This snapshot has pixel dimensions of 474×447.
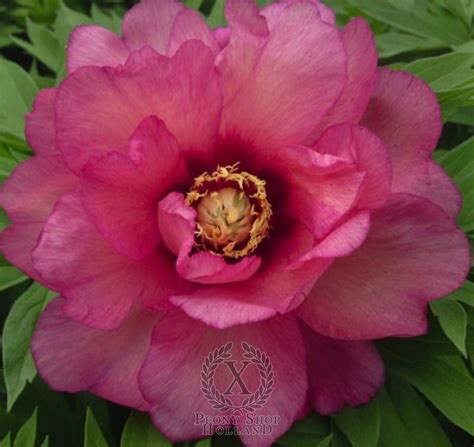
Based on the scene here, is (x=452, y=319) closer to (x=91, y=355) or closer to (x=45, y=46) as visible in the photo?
(x=91, y=355)

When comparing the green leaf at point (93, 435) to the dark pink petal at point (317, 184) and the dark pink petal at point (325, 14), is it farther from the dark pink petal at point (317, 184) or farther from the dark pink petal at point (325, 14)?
the dark pink petal at point (325, 14)

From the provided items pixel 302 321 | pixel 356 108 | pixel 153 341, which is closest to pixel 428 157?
pixel 356 108

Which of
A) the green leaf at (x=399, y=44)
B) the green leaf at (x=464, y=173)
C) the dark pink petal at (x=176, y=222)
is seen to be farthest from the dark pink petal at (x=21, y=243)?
the green leaf at (x=399, y=44)

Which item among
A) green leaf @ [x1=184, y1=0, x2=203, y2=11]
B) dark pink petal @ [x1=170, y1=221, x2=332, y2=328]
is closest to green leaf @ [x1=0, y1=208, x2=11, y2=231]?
dark pink petal @ [x1=170, y1=221, x2=332, y2=328]

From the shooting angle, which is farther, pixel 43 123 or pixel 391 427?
pixel 391 427

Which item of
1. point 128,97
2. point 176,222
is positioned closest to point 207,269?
point 176,222
